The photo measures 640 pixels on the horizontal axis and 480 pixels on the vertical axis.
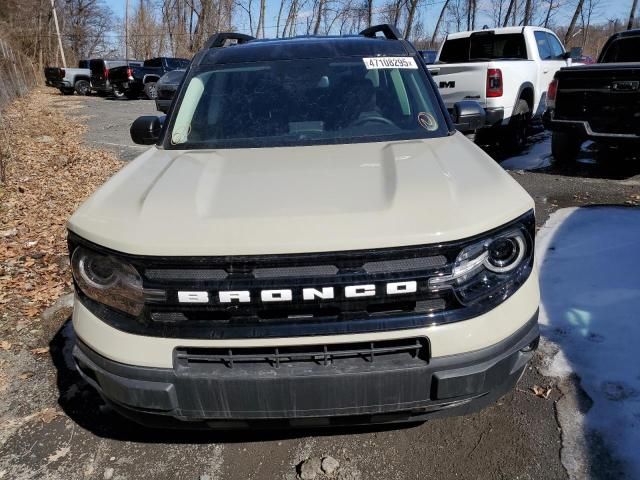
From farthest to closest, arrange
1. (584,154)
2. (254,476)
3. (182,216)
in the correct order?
(584,154)
(254,476)
(182,216)

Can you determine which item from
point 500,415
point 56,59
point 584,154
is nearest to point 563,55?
point 584,154

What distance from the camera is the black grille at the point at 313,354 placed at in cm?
183

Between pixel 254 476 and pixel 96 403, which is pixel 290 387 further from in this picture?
pixel 96 403

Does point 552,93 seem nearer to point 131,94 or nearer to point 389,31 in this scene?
point 389,31

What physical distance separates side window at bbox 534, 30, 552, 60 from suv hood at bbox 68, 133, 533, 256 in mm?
8292

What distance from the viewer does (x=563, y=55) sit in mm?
9898

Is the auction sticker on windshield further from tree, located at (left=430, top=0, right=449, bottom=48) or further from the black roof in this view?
tree, located at (left=430, top=0, right=449, bottom=48)

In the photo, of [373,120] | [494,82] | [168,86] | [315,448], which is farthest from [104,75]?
[315,448]

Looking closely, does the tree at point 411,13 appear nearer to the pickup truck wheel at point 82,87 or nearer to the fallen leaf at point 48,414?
the pickup truck wheel at point 82,87

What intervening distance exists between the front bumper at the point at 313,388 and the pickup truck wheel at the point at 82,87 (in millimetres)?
30281

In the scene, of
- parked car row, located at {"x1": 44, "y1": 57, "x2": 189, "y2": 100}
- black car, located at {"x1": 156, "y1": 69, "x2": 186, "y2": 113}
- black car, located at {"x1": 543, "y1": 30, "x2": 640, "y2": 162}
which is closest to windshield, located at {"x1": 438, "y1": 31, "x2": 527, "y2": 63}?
black car, located at {"x1": 543, "y1": 30, "x2": 640, "y2": 162}

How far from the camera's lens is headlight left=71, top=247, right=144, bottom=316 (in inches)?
74.3

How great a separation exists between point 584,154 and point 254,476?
28.4ft

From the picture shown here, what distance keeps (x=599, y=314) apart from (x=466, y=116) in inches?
63.0
